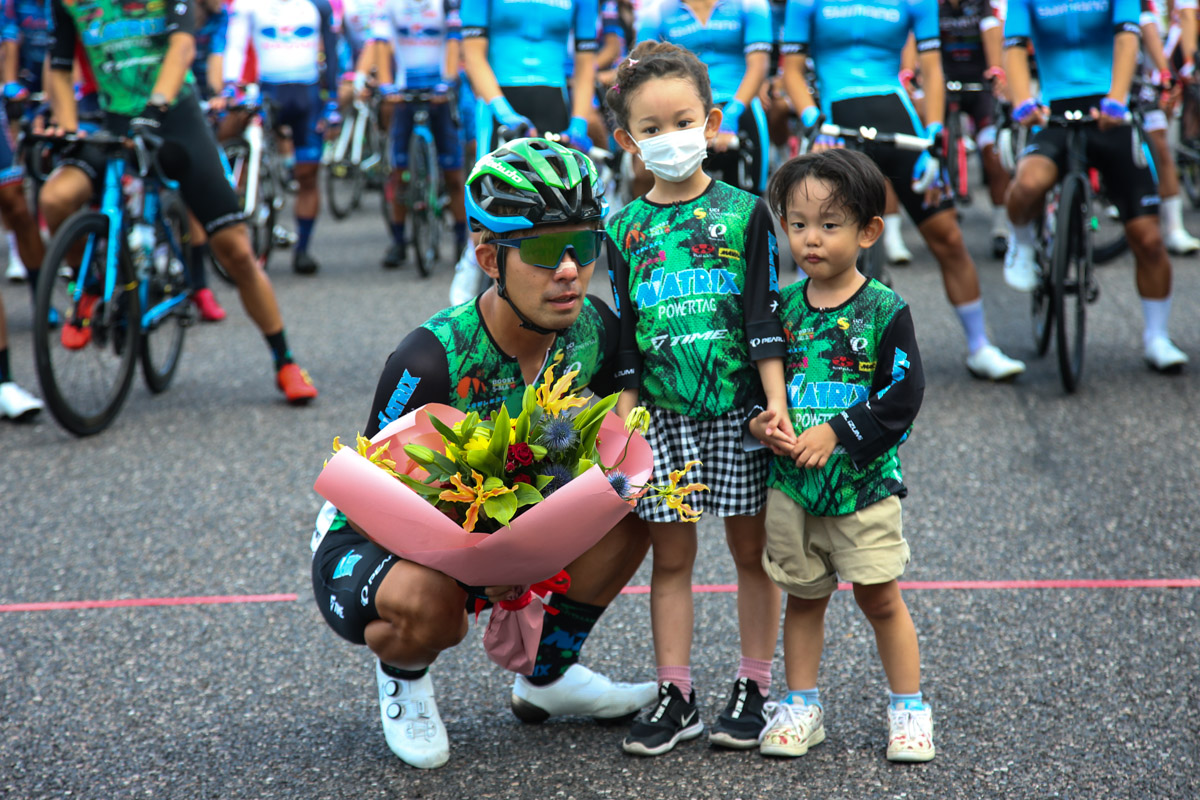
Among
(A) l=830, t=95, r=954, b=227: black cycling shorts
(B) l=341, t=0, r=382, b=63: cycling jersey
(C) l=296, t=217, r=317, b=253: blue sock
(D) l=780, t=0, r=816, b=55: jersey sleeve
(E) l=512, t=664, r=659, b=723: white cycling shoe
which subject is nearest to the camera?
(E) l=512, t=664, r=659, b=723: white cycling shoe

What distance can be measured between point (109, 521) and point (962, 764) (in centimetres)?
330

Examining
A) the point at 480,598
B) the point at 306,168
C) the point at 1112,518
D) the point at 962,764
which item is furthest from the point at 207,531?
the point at 306,168

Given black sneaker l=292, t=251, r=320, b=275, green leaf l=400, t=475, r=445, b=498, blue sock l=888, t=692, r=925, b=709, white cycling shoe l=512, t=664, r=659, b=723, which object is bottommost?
black sneaker l=292, t=251, r=320, b=275

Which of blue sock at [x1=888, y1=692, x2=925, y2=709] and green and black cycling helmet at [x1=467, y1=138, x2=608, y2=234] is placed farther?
blue sock at [x1=888, y1=692, x2=925, y2=709]

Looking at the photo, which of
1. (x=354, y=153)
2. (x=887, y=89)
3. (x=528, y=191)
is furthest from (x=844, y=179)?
(x=354, y=153)

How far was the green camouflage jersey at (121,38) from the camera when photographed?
17.9ft

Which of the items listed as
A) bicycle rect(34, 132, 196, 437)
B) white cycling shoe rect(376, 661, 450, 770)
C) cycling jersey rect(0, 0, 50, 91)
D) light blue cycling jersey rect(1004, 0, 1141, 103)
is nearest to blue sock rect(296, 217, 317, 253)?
cycling jersey rect(0, 0, 50, 91)

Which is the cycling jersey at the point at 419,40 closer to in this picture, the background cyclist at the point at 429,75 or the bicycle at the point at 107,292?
the background cyclist at the point at 429,75

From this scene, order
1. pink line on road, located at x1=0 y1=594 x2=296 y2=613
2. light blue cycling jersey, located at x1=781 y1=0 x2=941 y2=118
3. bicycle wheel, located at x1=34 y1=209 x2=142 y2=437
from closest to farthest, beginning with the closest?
pink line on road, located at x1=0 y1=594 x2=296 y2=613, bicycle wheel, located at x1=34 y1=209 x2=142 y2=437, light blue cycling jersey, located at x1=781 y1=0 x2=941 y2=118

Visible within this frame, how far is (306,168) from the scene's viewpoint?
9211 millimetres

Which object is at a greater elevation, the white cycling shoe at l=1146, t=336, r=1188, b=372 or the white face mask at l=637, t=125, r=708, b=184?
the white face mask at l=637, t=125, r=708, b=184

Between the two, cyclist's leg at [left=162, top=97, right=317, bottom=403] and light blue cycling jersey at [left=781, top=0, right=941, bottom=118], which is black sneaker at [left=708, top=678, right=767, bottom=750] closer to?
light blue cycling jersey at [left=781, top=0, right=941, bottom=118]

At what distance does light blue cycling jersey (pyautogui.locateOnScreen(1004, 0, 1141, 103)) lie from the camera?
222 inches

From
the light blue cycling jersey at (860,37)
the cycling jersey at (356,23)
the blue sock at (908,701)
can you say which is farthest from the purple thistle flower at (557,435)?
the cycling jersey at (356,23)
